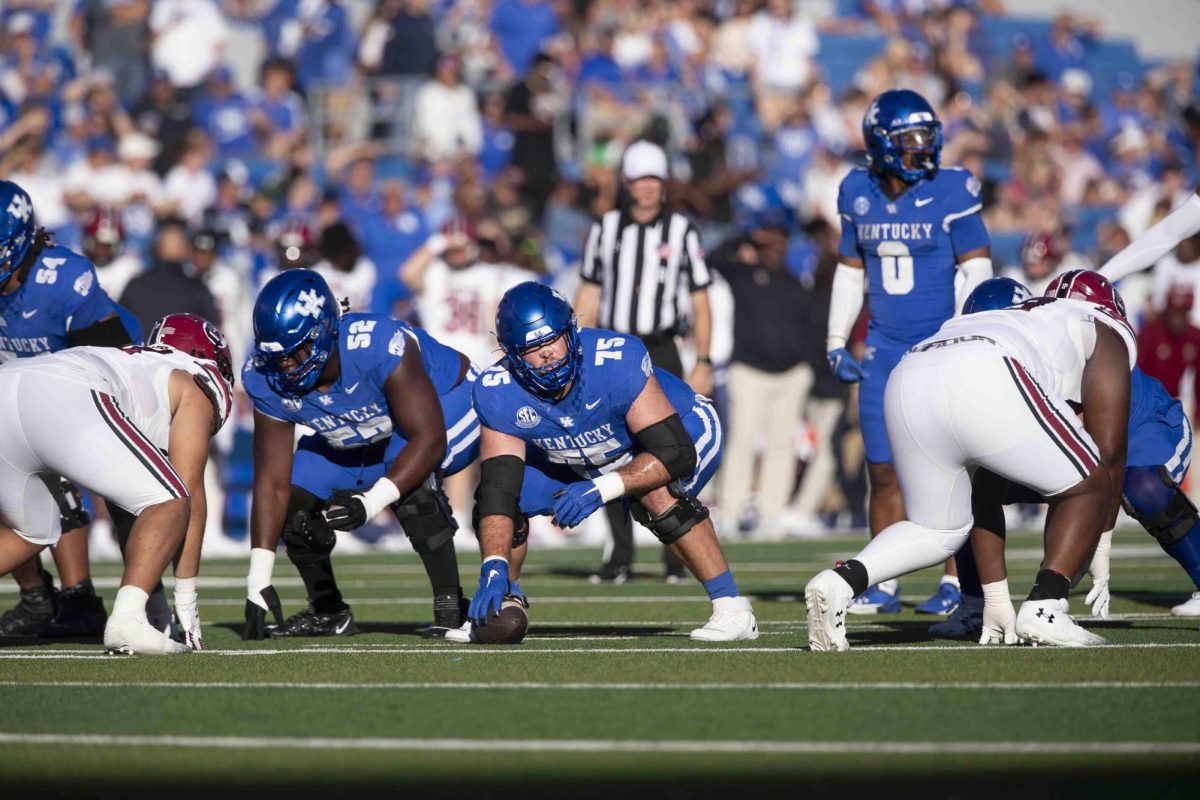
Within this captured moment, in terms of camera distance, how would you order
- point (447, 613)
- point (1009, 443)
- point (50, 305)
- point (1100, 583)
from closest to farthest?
1. point (1009, 443)
2. point (1100, 583)
3. point (447, 613)
4. point (50, 305)

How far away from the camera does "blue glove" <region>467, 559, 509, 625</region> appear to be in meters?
5.96

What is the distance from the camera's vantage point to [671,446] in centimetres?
600

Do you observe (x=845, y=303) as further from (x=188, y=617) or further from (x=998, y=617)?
(x=188, y=617)

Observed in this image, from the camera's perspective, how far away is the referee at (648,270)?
9102 mm

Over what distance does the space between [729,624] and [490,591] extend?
0.86 metres

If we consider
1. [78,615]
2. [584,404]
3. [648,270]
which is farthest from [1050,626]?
[648,270]

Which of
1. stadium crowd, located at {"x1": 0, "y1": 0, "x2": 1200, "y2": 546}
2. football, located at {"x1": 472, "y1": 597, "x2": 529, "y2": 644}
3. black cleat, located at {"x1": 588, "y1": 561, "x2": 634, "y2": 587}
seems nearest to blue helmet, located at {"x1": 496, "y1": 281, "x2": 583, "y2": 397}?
football, located at {"x1": 472, "y1": 597, "x2": 529, "y2": 644}

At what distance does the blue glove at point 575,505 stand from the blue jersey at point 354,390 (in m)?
1.03

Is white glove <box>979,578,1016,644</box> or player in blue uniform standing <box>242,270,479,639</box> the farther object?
player in blue uniform standing <box>242,270,479,639</box>

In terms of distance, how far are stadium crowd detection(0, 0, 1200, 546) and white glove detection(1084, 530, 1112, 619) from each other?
4.67 meters

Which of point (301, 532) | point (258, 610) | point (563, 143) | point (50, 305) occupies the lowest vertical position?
point (258, 610)

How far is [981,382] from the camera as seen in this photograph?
17.7ft

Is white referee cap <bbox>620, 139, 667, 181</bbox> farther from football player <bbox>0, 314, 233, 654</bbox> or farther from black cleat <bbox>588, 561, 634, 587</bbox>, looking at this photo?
football player <bbox>0, 314, 233, 654</bbox>

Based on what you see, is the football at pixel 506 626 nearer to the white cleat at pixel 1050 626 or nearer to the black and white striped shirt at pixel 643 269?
the white cleat at pixel 1050 626
